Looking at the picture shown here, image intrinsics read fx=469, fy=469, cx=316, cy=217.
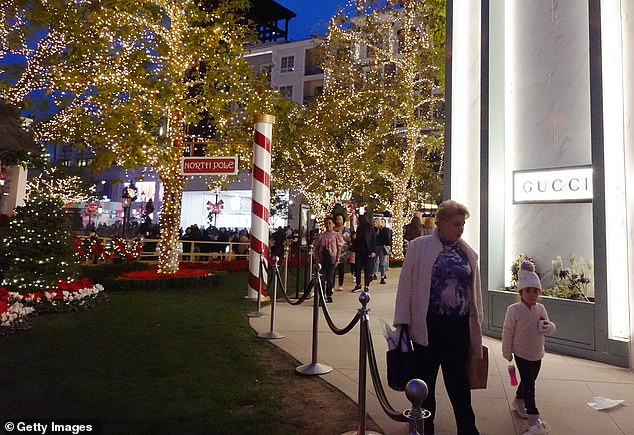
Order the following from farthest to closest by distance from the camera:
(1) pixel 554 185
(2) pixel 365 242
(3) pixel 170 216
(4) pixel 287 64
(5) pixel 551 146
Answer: (4) pixel 287 64, (3) pixel 170 216, (2) pixel 365 242, (5) pixel 551 146, (1) pixel 554 185

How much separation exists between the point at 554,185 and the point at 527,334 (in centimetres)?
373

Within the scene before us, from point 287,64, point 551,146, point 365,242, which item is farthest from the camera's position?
point 287,64

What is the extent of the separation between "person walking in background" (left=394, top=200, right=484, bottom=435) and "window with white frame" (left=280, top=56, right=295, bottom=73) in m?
42.2

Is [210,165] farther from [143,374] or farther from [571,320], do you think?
[571,320]

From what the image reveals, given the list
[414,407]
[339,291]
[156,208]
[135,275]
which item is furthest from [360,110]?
[156,208]

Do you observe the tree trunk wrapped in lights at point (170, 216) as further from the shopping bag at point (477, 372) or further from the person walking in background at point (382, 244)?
the shopping bag at point (477, 372)

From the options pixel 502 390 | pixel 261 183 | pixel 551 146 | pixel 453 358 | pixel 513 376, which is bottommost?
pixel 502 390

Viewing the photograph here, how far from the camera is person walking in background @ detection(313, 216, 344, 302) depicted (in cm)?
1006

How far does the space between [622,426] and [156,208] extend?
42115mm

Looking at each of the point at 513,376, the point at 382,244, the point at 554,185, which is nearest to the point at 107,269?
the point at 382,244

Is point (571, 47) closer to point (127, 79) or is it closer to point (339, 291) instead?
point (339, 291)

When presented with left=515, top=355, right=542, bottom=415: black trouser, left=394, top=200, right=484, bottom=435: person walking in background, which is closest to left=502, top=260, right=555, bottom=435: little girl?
left=515, top=355, right=542, bottom=415: black trouser

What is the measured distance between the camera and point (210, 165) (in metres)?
10.1

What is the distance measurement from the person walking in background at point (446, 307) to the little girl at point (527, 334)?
691 millimetres
